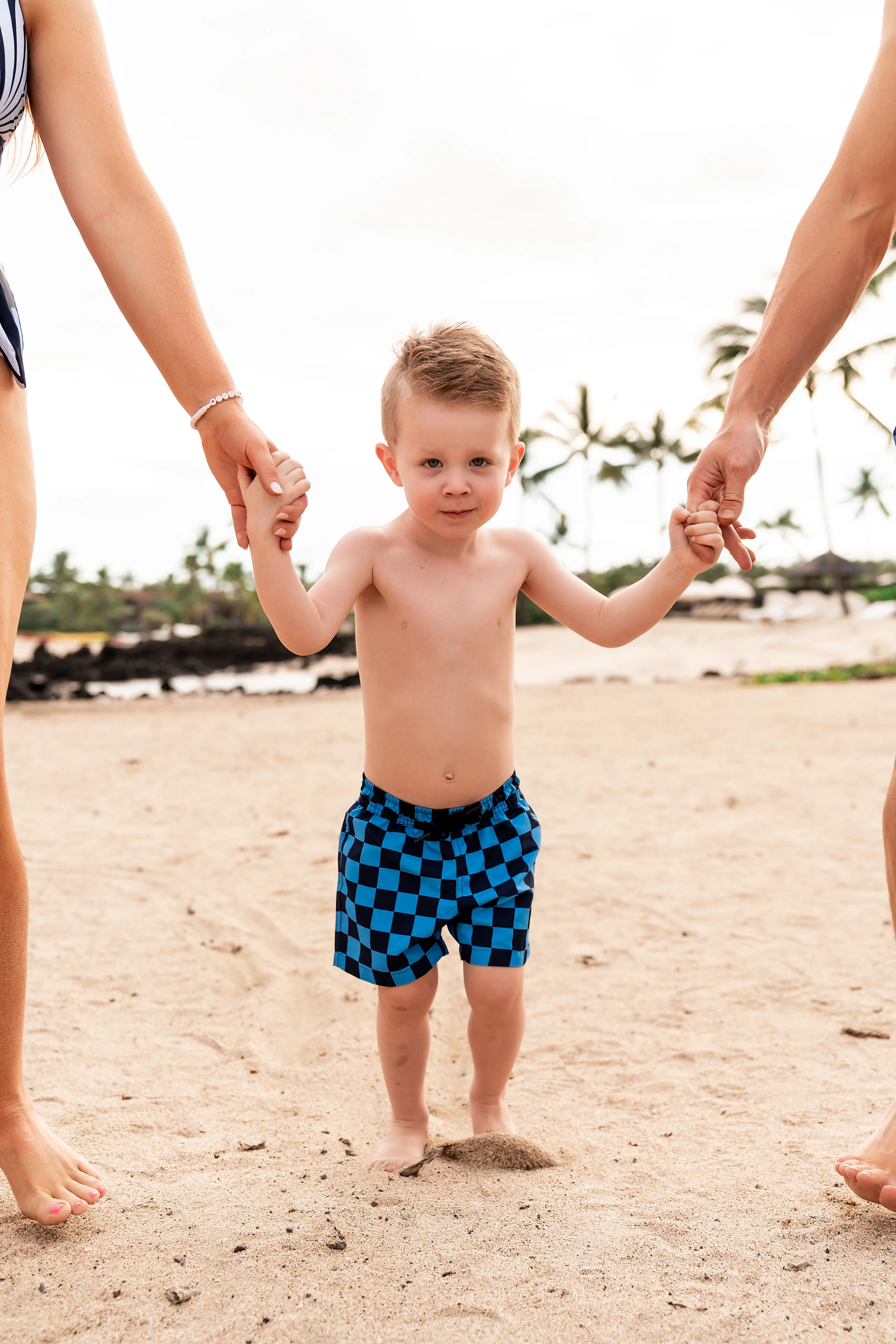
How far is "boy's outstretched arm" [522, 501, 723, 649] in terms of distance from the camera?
7.67 ft

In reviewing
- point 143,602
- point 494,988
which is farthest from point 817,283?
point 143,602

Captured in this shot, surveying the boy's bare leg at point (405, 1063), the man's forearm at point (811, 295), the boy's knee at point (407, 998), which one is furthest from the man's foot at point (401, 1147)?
the man's forearm at point (811, 295)

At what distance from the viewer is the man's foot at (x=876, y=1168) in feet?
6.56

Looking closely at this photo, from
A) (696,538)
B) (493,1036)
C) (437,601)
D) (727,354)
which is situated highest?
(727,354)

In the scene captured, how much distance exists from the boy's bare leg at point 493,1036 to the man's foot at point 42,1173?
916 millimetres

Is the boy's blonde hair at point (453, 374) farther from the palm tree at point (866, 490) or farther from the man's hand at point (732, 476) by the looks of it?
the palm tree at point (866, 490)

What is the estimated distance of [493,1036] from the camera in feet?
8.32

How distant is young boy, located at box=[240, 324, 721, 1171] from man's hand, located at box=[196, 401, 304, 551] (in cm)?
23

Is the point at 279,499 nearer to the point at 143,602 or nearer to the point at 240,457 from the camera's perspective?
the point at 240,457

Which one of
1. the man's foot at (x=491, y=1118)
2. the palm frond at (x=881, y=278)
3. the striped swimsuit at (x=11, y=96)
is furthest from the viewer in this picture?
the palm frond at (x=881, y=278)

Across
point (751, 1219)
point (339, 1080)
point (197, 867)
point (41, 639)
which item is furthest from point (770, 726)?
point (41, 639)

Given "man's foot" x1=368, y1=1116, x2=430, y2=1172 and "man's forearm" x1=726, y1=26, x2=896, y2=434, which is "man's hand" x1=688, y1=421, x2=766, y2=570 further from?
"man's foot" x1=368, y1=1116, x2=430, y2=1172

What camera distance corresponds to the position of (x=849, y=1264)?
A: 73.1 inches

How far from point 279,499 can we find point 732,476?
1054 millimetres
